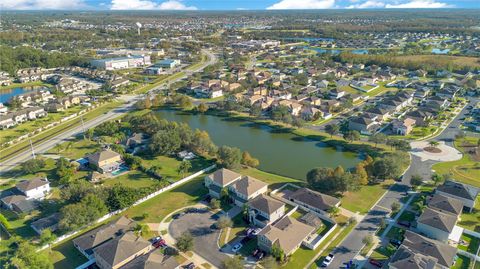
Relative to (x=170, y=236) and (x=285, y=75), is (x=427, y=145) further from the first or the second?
(x=285, y=75)

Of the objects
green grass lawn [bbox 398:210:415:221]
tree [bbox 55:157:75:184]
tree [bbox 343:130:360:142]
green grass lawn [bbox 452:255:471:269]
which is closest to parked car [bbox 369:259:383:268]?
green grass lawn [bbox 452:255:471:269]

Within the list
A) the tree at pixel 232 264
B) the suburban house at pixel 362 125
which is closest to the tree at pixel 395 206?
the tree at pixel 232 264

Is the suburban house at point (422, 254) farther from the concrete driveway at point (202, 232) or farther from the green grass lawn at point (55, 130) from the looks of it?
the green grass lawn at point (55, 130)

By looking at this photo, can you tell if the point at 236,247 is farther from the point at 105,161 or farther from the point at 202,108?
the point at 202,108

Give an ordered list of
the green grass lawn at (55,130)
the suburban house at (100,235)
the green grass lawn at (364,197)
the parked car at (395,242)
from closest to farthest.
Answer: the suburban house at (100,235) < the parked car at (395,242) < the green grass lawn at (364,197) < the green grass lawn at (55,130)

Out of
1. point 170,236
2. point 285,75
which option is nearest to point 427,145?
→ point 170,236
